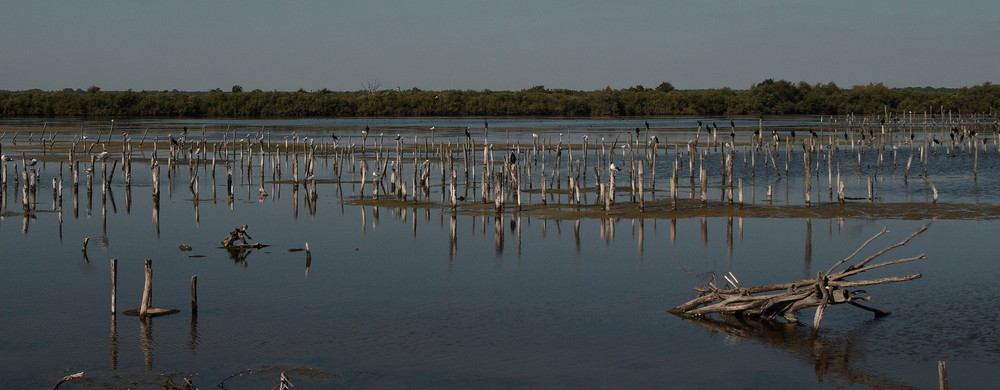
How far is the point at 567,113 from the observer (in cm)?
11700

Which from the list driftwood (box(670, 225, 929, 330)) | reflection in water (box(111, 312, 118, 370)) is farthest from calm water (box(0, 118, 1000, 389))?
driftwood (box(670, 225, 929, 330))

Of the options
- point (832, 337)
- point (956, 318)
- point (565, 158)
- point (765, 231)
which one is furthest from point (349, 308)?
point (565, 158)

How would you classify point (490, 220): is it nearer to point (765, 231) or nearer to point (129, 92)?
point (765, 231)

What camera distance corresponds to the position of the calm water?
1273 centimetres

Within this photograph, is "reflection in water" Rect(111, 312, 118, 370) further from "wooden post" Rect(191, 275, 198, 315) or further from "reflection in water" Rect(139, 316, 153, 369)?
"wooden post" Rect(191, 275, 198, 315)

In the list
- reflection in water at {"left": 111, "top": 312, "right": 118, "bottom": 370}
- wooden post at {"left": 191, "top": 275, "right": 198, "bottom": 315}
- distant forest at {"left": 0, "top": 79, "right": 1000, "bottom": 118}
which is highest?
distant forest at {"left": 0, "top": 79, "right": 1000, "bottom": 118}

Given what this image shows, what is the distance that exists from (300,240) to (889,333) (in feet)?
41.9

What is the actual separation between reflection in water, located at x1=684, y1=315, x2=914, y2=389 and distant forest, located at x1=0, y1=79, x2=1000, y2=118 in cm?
9539

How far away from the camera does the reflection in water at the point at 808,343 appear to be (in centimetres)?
1254

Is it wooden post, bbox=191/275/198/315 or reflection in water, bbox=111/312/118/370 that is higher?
wooden post, bbox=191/275/198/315

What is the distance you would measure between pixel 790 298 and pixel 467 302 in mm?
4826

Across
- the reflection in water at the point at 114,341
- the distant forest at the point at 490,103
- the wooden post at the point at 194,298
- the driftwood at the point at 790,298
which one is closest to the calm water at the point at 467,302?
the reflection in water at the point at 114,341

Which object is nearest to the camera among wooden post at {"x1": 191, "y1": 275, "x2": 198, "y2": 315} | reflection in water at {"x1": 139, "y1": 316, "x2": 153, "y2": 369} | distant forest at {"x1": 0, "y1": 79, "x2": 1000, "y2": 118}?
reflection in water at {"x1": 139, "y1": 316, "x2": 153, "y2": 369}

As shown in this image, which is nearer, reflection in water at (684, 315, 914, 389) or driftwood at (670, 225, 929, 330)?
reflection in water at (684, 315, 914, 389)
